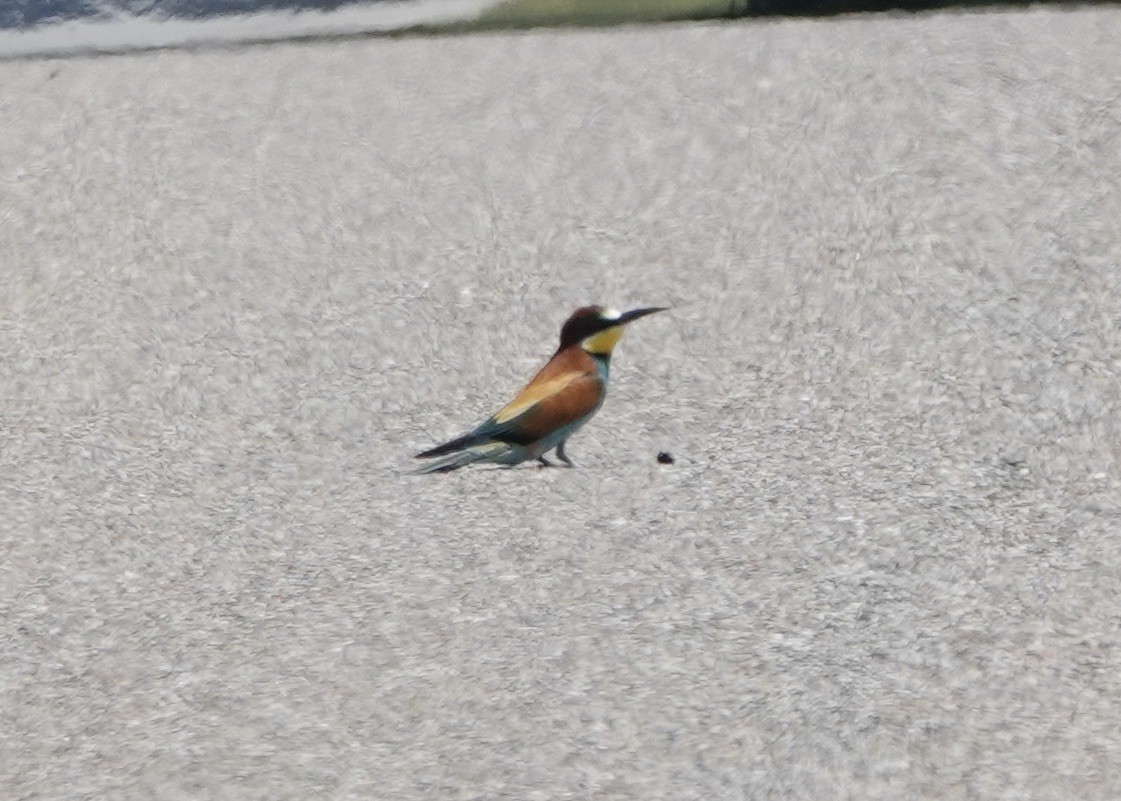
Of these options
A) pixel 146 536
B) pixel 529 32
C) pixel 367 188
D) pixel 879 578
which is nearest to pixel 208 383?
pixel 146 536

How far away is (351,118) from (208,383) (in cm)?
217

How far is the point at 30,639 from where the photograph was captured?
4.49 m

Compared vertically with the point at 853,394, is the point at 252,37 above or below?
above

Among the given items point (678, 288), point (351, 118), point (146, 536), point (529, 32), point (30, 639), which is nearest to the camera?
point (30, 639)

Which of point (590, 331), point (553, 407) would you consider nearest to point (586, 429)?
point (590, 331)

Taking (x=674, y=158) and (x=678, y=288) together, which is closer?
(x=678, y=288)

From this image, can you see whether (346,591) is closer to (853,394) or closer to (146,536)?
(146,536)

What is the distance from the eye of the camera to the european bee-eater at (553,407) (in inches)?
193

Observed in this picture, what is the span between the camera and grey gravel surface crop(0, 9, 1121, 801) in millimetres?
3980

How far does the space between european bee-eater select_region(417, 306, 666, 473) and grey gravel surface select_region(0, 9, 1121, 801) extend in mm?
147

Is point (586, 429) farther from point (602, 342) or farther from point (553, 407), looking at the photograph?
point (553, 407)

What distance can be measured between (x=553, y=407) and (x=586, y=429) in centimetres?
56

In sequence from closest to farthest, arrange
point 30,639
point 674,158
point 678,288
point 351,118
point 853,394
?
point 30,639, point 853,394, point 678,288, point 674,158, point 351,118

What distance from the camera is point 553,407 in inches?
193
